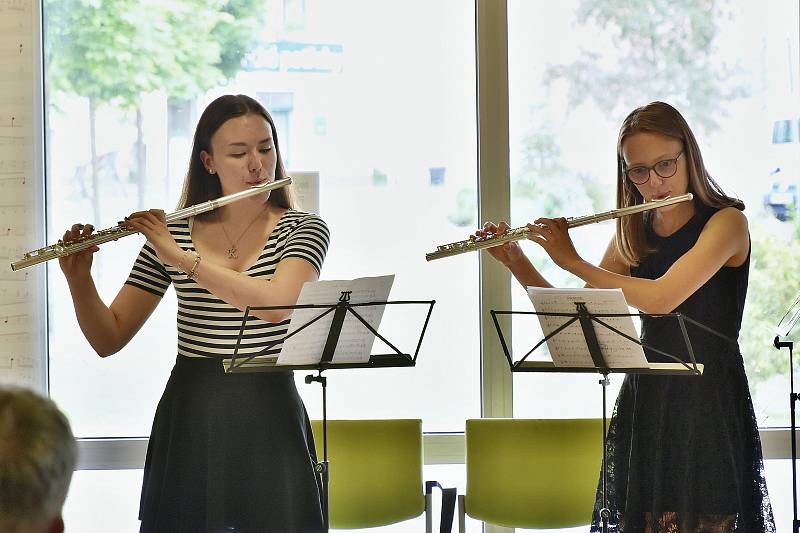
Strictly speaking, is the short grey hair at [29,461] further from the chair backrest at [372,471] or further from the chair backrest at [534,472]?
the chair backrest at [534,472]

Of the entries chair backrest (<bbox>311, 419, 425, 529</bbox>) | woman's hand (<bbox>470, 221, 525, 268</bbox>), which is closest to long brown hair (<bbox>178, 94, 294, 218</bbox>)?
woman's hand (<bbox>470, 221, 525, 268</bbox>)

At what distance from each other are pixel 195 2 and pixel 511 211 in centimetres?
150

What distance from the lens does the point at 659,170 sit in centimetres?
275

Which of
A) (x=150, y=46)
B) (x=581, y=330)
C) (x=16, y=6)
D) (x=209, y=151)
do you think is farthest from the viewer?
(x=150, y=46)

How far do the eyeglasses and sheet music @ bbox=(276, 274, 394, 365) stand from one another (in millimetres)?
852

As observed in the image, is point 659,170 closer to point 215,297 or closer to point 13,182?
point 215,297

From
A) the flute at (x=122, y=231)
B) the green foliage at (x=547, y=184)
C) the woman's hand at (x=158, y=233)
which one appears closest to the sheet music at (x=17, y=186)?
the flute at (x=122, y=231)

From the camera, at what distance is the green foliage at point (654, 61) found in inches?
154

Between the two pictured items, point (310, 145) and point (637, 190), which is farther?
point (310, 145)

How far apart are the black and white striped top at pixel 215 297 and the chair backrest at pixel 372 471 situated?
2.90 feet

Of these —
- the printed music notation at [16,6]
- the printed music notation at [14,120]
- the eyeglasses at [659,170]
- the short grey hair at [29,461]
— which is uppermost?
the printed music notation at [16,6]

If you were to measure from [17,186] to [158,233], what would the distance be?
1.48 meters

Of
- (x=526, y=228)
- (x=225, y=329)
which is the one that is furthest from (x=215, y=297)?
(x=526, y=228)

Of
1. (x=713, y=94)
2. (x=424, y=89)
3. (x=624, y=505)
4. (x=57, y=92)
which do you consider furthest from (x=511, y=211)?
(x=57, y=92)
